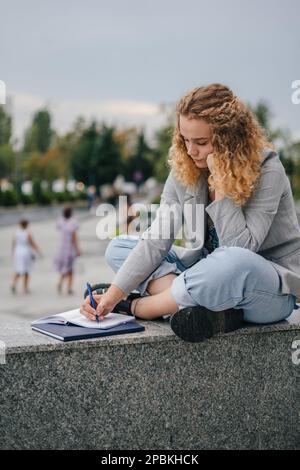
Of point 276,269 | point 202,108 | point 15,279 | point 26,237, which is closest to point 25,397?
point 276,269

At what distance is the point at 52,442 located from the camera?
2.92 m

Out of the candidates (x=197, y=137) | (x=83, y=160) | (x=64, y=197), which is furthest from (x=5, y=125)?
(x=197, y=137)

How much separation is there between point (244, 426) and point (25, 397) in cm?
105

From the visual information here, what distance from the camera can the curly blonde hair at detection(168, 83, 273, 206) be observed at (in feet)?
10.1

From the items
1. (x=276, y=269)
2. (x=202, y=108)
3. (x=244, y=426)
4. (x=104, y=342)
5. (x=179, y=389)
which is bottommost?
(x=244, y=426)

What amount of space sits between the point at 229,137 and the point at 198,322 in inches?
33.0

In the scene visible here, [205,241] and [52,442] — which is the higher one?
[205,241]

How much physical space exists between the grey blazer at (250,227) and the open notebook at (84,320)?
14cm

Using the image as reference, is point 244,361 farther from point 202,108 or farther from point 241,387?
point 202,108

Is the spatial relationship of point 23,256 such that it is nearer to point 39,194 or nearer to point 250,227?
point 250,227

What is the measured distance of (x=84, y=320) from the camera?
317cm

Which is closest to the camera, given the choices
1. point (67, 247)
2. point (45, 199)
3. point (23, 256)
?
point (23, 256)

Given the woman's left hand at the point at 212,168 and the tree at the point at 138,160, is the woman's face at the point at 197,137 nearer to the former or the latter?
the woman's left hand at the point at 212,168

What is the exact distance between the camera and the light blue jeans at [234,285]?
296cm
